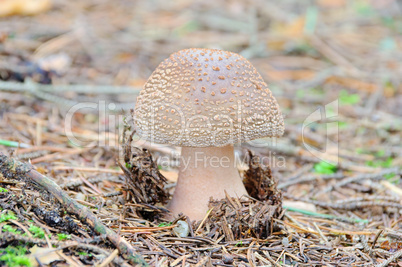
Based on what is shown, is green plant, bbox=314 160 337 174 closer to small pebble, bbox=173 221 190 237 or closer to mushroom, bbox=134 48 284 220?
mushroom, bbox=134 48 284 220

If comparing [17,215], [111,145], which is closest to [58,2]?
[111,145]

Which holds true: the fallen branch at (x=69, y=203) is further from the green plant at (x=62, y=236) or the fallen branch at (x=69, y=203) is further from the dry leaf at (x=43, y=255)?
the dry leaf at (x=43, y=255)

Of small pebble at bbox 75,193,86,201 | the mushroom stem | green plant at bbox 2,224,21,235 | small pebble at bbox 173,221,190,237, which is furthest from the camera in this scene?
the mushroom stem

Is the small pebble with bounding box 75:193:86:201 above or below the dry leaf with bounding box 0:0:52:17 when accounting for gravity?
below

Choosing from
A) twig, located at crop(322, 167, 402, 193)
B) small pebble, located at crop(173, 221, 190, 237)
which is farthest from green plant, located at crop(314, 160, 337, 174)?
small pebble, located at crop(173, 221, 190, 237)

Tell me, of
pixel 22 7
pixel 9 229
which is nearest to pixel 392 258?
pixel 9 229

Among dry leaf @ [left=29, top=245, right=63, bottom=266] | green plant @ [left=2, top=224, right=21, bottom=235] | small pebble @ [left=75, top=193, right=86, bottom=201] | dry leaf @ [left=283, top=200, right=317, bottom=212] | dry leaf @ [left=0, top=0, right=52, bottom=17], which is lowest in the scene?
dry leaf @ [left=283, top=200, right=317, bottom=212]

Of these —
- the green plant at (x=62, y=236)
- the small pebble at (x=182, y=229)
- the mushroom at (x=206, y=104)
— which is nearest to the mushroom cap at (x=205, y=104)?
the mushroom at (x=206, y=104)

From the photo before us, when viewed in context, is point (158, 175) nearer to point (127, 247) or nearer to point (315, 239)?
point (127, 247)

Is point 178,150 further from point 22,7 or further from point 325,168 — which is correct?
point 22,7
